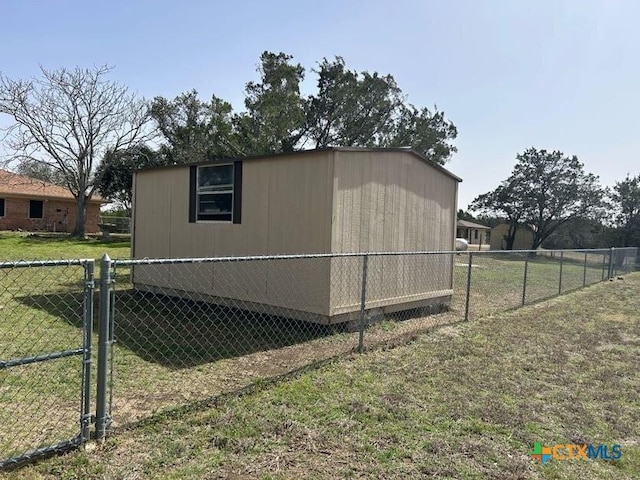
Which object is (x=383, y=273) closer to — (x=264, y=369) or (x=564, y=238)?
(x=264, y=369)

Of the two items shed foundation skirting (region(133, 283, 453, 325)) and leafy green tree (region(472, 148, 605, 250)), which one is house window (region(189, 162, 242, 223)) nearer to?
shed foundation skirting (region(133, 283, 453, 325))

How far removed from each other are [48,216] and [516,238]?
3709cm

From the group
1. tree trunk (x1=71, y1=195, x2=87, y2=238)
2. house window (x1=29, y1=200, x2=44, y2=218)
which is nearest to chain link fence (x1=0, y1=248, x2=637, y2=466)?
tree trunk (x1=71, y1=195, x2=87, y2=238)

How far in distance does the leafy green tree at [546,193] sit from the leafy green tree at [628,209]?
101 inches

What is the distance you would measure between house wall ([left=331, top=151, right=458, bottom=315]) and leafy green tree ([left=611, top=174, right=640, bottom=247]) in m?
33.5

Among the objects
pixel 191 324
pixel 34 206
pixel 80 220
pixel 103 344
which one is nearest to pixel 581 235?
pixel 80 220

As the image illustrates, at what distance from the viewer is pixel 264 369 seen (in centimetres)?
432

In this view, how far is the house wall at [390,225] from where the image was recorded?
5.92 meters

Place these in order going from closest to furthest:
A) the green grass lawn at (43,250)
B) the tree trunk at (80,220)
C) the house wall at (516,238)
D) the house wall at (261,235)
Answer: the house wall at (261,235) → the green grass lawn at (43,250) → the tree trunk at (80,220) → the house wall at (516,238)

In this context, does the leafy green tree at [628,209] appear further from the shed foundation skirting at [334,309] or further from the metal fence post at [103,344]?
the metal fence post at [103,344]

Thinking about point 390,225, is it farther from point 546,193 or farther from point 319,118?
point 546,193

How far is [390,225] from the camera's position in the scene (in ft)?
22.1
